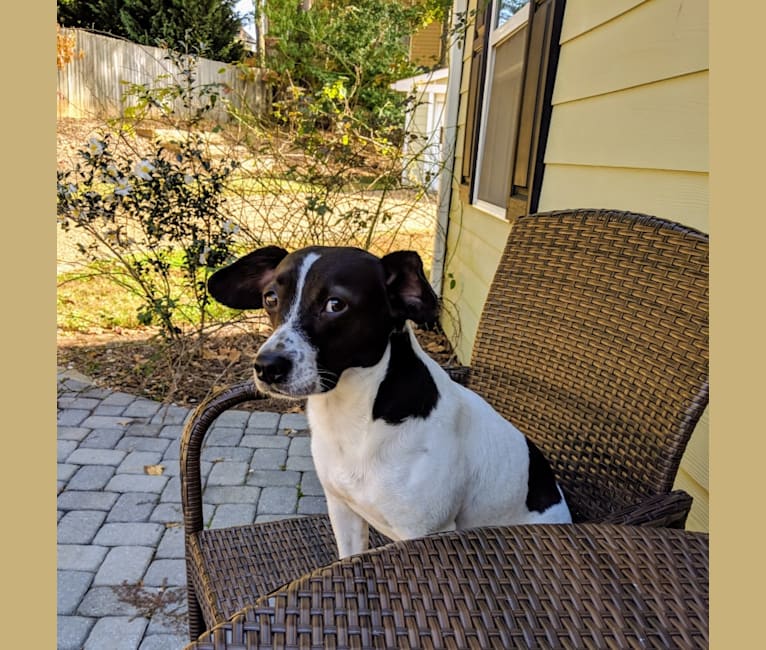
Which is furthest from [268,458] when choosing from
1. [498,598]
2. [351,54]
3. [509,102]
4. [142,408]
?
[351,54]

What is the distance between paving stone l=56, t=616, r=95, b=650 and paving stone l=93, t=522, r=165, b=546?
47 centimetres

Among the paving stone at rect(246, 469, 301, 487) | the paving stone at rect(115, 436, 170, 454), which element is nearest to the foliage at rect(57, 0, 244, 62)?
the paving stone at rect(115, 436, 170, 454)

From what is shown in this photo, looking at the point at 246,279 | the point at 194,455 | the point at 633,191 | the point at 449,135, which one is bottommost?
the point at 194,455

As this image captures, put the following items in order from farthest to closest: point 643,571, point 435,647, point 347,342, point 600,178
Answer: point 600,178
point 347,342
point 643,571
point 435,647

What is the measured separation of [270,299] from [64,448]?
2.64m

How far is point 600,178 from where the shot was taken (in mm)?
2459

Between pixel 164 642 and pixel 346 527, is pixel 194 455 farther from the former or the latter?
pixel 164 642

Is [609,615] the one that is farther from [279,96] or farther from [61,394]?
[279,96]

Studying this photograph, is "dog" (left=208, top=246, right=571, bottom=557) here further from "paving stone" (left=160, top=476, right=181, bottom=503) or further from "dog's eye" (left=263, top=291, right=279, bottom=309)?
"paving stone" (left=160, top=476, right=181, bottom=503)

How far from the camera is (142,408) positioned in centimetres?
413

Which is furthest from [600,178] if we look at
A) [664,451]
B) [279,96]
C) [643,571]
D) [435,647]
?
[279,96]

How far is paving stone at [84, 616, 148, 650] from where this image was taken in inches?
85.8

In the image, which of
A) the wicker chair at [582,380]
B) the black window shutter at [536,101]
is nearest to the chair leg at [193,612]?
the wicker chair at [582,380]

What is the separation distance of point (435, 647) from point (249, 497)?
8.49 ft
